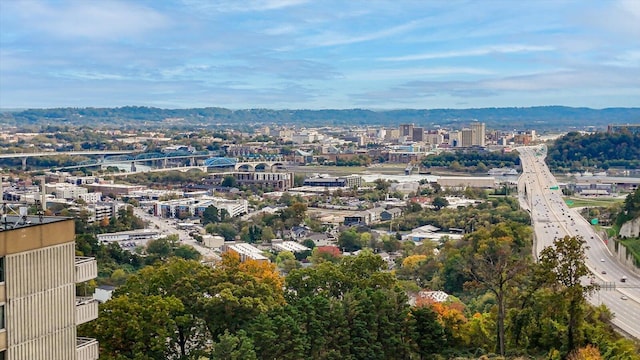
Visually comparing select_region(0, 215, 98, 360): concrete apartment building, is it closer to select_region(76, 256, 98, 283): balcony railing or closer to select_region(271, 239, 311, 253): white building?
select_region(76, 256, 98, 283): balcony railing

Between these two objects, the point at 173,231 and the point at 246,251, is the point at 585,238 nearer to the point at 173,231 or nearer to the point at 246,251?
the point at 246,251

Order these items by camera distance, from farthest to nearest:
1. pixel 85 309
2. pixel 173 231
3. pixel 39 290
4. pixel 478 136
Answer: pixel 478 136
pixel 173 231
pixel 85 309
pixel 39 290

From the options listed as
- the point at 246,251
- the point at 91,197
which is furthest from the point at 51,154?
the point at 246,251

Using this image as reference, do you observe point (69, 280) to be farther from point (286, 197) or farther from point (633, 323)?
point (286, 197)

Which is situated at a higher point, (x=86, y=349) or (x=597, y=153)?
(x=86, y=349)

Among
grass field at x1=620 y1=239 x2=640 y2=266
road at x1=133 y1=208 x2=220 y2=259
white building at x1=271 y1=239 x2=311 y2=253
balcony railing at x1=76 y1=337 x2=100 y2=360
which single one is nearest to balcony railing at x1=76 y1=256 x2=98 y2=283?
balcony railing at x1=76 y1=337 x2=100 y2=360
